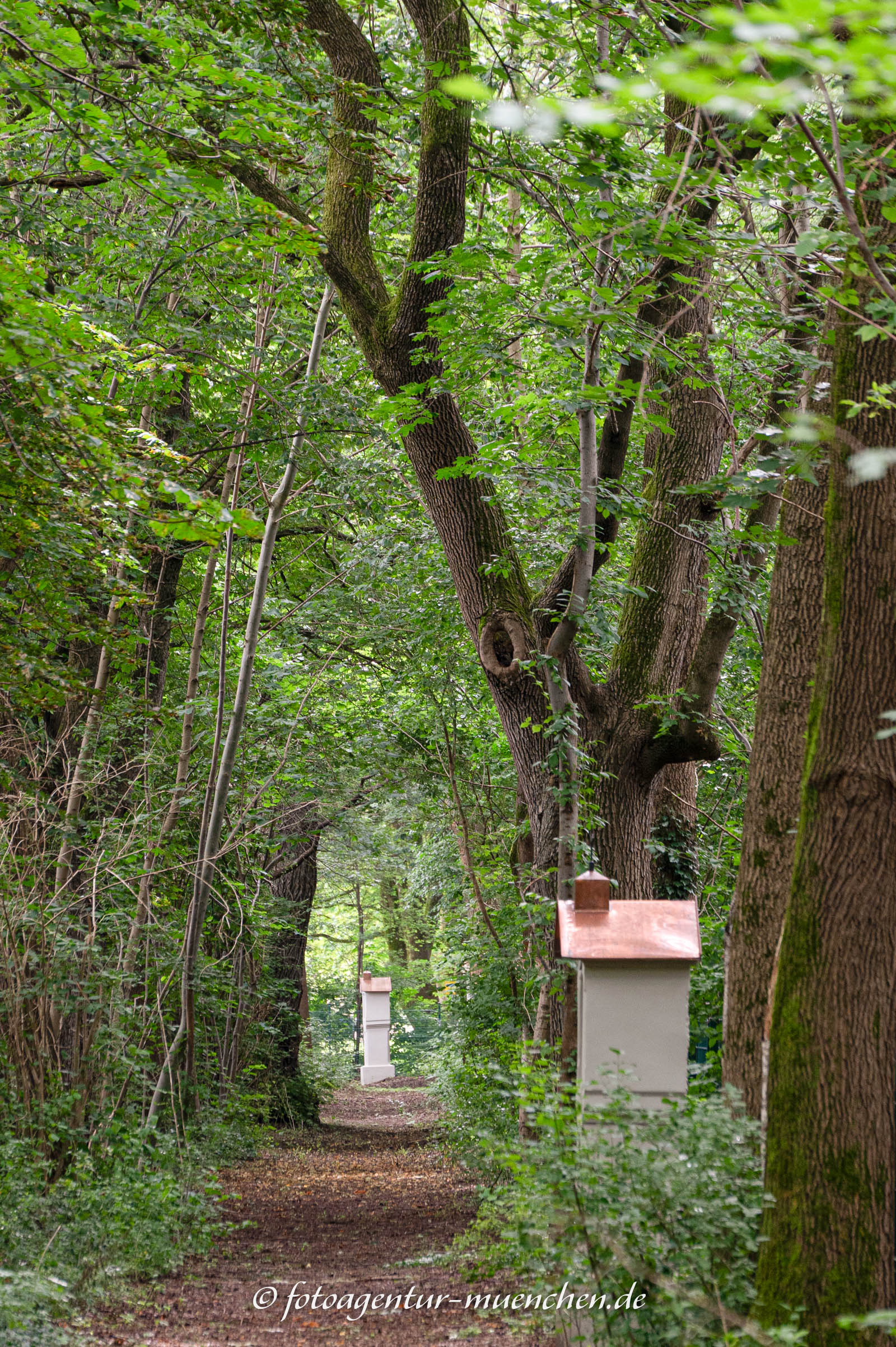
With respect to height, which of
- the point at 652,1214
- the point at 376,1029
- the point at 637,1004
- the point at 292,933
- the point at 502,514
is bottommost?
the point at 376,1029

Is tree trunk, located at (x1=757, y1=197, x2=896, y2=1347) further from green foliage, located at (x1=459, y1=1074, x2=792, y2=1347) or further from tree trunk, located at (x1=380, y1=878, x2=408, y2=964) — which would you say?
tree trunk, located at (x1=380, y1=878, x2=408, y2=964)

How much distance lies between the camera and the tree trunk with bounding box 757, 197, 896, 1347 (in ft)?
10.2

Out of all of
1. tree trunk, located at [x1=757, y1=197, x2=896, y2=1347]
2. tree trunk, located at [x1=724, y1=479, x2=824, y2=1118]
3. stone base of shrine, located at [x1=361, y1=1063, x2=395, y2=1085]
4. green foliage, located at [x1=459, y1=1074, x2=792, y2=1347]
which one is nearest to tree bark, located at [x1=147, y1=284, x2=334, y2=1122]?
tree trunk, located at [x1=724, y1=479, x2=824, y2=1118]

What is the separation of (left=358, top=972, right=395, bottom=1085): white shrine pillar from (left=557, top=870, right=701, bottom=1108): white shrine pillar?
17.4m

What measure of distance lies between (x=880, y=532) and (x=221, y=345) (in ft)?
25.3

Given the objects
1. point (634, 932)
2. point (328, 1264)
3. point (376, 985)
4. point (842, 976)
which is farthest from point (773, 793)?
point (376, 985)

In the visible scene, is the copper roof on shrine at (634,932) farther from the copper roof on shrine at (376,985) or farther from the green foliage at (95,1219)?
the copper roof on shrine at (376,985)

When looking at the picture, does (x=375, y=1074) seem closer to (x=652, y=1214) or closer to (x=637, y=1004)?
(x=637, y=1004)

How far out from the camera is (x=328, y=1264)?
6.59 metres

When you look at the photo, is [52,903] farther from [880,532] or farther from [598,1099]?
[880,532]

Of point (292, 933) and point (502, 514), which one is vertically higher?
point (502, 514)

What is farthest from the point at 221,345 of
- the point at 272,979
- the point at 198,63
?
the point at 272,979

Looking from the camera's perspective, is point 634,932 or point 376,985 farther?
point 376,985

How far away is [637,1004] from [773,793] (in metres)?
1.13
